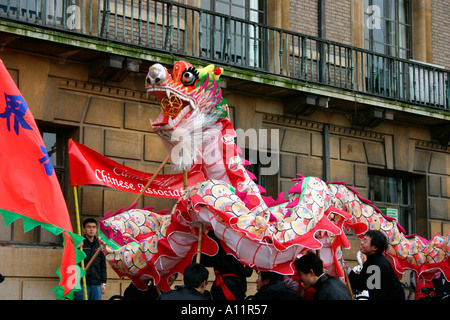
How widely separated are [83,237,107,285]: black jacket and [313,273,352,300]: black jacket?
4782 millimetres

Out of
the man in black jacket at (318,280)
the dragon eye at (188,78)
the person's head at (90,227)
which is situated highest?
the dragon eye at (188,78)

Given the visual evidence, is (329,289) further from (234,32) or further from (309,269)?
(234,32)

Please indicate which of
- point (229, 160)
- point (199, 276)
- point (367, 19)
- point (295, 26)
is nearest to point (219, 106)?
point (229, 160)

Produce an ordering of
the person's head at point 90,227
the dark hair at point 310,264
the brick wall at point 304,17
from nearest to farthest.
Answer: the dark hair at point 310,264
the person's head at point 90,227
the brick wall at point 304,17

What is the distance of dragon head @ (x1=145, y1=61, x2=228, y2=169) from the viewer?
7773 millimetres

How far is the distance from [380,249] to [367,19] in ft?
33.8

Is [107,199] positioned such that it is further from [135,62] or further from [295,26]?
[295,26]

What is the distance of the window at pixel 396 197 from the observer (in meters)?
16.5

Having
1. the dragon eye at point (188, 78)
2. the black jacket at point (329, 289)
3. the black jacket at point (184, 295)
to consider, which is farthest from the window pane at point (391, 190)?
the black jacket at point (184, 295)

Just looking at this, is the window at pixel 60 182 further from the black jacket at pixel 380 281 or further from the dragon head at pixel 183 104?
the black jacket at pixel 380 281

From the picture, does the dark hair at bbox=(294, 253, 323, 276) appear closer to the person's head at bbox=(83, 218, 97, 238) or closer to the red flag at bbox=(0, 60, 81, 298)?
the red flag at bbox=(0, 60, 81, 298)

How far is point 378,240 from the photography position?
793cm

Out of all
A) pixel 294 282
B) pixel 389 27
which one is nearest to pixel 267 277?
pixel 294 282

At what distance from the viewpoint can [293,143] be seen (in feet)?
49.6
